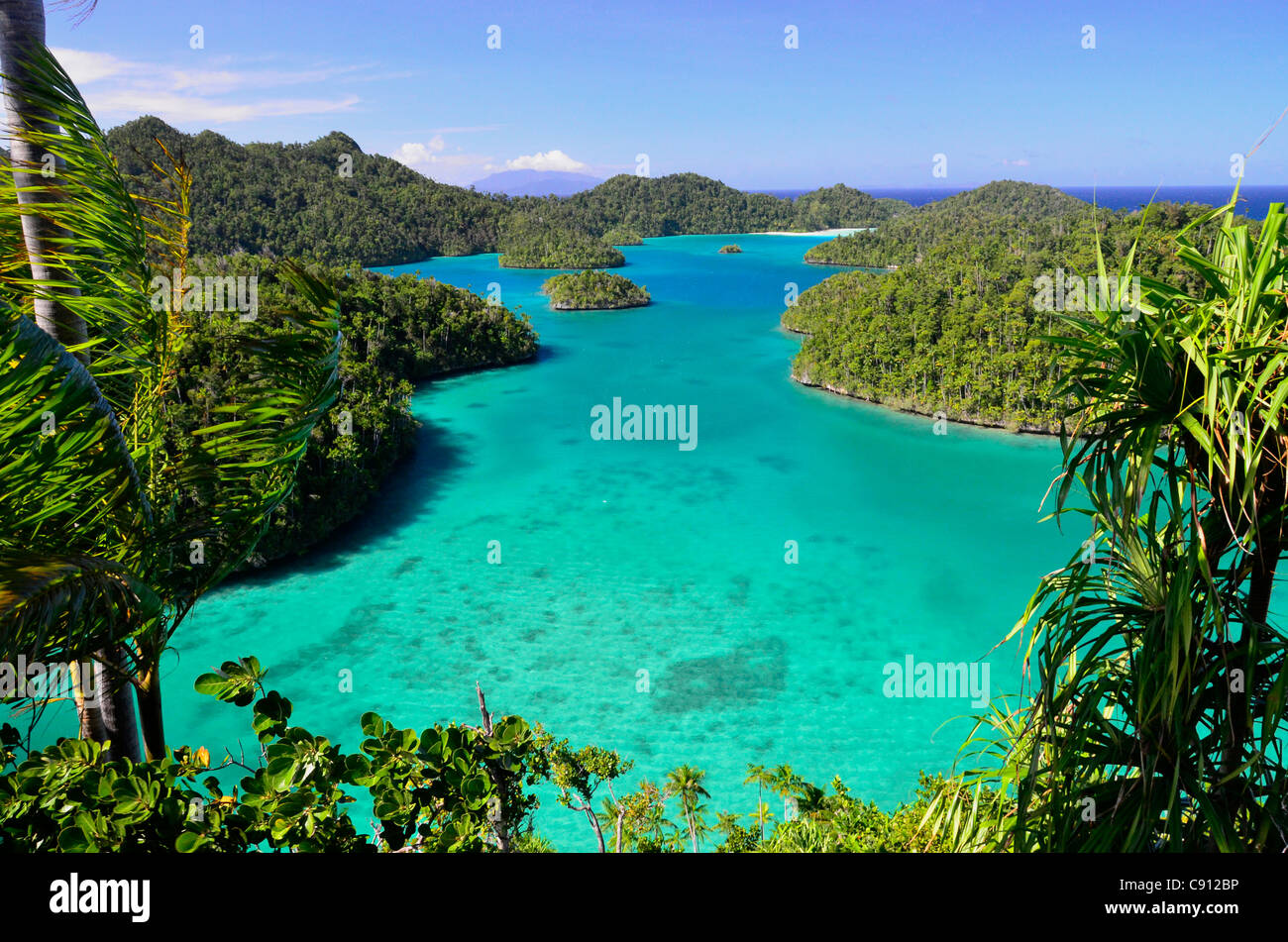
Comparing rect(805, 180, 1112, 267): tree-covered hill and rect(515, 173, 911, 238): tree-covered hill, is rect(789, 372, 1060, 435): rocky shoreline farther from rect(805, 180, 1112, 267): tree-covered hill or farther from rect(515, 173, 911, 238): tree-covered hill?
rect(515, 173, 911, 238): tree-covered hill

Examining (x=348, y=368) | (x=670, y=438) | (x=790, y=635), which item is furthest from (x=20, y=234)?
(x=670, y=438)

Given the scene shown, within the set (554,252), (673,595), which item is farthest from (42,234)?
(554,252)

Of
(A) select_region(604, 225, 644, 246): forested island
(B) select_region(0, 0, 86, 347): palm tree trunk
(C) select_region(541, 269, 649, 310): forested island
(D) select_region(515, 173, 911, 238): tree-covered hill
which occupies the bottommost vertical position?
(B) select_region(0, 0, 86, 347): palm tree trunk

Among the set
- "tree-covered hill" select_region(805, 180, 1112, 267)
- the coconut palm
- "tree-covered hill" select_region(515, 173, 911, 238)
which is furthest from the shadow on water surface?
"tree-covered hill" select_region(515, 173, 911, 238)

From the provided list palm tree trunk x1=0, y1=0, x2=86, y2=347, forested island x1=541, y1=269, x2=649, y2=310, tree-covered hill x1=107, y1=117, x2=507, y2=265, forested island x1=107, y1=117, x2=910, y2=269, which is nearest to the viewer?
palm tree trunk x1=0, y1=0, x2=86, y2=347

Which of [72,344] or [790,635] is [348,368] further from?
[72,344]

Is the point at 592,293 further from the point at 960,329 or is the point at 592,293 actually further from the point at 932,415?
the point at 932,415

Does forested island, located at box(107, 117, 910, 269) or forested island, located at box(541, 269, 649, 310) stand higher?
forested island, located at box(107, 117, 910, 269)
